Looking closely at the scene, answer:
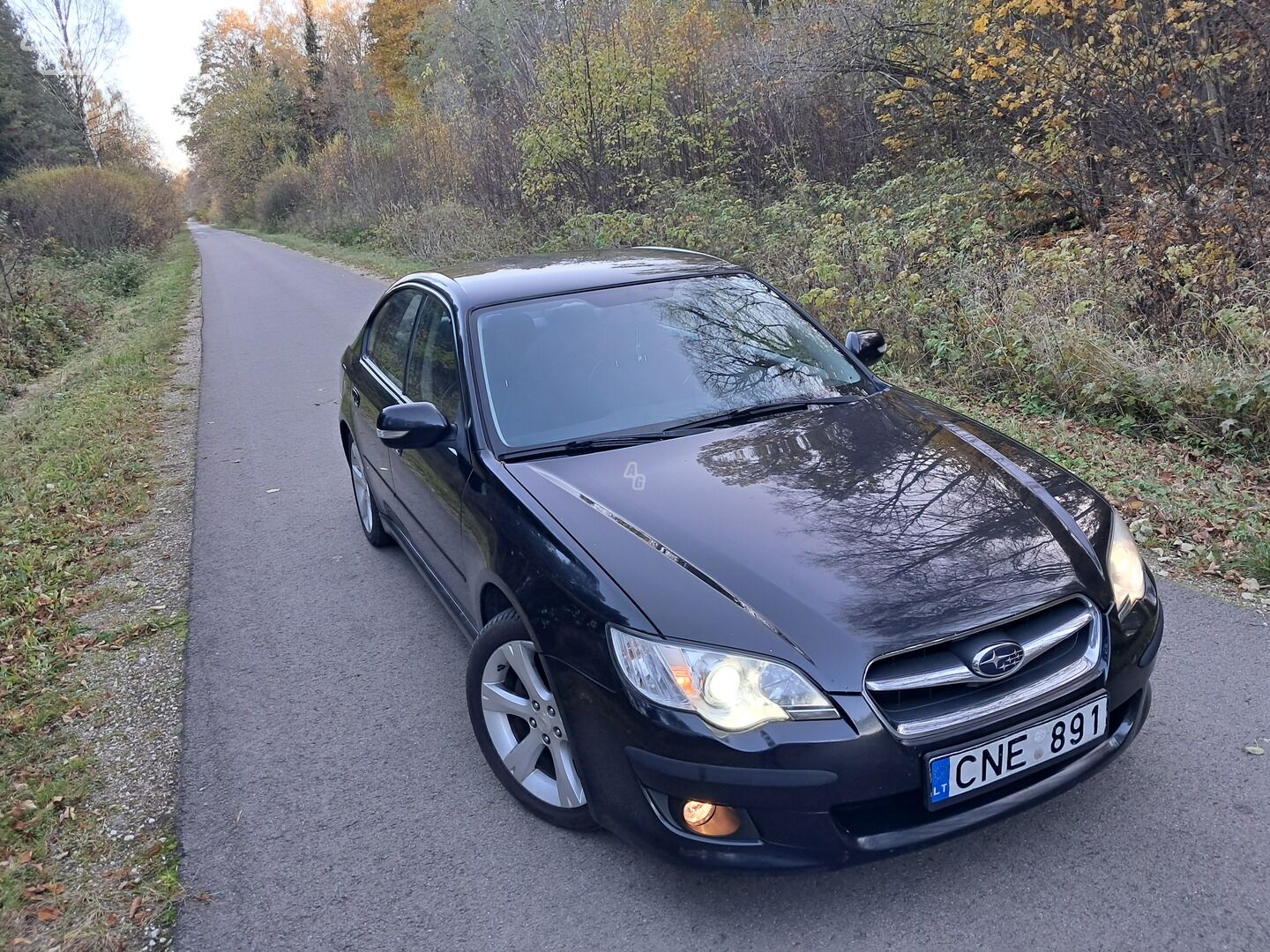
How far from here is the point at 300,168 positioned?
47.2 metres

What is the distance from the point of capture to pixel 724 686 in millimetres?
2336

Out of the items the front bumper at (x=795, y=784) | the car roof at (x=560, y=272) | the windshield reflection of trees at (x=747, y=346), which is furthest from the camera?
the car roof at (x=560, y=272)

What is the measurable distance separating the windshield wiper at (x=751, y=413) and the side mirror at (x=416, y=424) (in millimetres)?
862

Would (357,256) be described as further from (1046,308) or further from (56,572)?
(56,572)

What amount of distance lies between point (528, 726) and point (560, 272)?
6.88 feet

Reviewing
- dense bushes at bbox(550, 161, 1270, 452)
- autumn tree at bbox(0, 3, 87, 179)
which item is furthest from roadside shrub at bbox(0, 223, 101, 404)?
autumn tree at bbox(0, 3, 87, 179)

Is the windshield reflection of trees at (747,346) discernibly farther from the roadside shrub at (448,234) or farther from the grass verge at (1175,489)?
the roadside shrub at (448,234)

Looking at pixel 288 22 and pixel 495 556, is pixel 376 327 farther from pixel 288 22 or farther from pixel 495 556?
pixel 288 22

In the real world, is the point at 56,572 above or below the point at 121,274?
below

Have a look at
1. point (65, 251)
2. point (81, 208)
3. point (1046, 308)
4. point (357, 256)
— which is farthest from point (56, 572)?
point (81, 208)

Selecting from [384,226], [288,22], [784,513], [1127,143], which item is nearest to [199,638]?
[784,513]

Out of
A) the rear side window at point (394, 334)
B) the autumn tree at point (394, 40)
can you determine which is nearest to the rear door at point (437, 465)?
the rear side window at point (394, 334)

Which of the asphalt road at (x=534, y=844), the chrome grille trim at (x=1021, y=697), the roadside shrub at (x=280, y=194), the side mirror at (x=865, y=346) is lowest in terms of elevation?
the asphalt road at (x=534, y=844)

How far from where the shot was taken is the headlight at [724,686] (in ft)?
7.53
